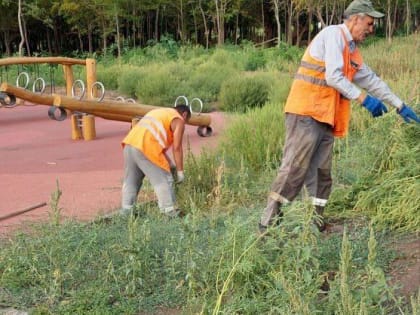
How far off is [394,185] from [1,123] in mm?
10160

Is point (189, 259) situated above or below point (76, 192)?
above

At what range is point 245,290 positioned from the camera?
3586mm

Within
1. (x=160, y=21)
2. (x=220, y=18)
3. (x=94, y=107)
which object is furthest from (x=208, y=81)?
(x=160, y=21)

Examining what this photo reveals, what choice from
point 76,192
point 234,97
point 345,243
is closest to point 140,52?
point 234,97

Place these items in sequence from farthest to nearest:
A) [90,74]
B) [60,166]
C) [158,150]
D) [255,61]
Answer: [255,61]
[90,74]
[60,166]
[158,150]

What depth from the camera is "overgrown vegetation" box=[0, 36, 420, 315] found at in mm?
3354

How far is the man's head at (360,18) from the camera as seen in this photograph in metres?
4.40

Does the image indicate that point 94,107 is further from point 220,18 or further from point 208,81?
point 220,18

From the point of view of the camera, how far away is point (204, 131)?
11367 millimetres

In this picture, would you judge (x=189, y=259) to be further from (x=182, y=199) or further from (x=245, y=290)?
(x=182, y=199)

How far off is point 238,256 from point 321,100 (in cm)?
142

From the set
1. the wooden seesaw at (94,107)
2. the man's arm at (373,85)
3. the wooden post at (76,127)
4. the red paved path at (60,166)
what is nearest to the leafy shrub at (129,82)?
the red paved path at (60,166)

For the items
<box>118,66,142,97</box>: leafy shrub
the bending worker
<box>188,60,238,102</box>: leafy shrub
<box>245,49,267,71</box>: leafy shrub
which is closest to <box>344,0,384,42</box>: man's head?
the bending worker

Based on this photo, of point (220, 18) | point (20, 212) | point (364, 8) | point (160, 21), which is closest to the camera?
point (364, 8)
